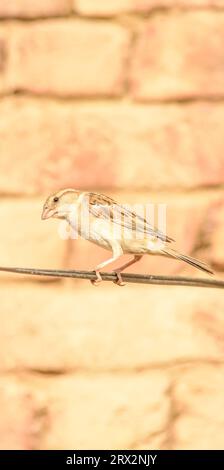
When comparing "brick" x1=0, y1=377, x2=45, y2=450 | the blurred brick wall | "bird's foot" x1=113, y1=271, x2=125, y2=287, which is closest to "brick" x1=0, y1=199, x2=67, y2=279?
the blurred brick wall

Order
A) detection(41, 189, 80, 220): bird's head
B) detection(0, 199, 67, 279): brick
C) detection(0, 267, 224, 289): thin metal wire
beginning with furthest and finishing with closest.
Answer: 1. detection(0, 199, 67, 279): brick
2. detection(41, 189, 80, 220): bird's head
3. detection(0, 267, 224, 289): thin metal wire

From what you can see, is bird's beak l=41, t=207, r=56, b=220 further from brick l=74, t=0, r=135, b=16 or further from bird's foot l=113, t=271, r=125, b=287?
brick l=74, t=0, r=135, b=16

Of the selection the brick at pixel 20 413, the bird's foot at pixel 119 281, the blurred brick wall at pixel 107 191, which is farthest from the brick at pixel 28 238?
the bird's foot at pixel 119 281

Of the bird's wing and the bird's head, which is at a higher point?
the bird's wing

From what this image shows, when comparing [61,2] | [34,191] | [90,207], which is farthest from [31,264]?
[61,2]

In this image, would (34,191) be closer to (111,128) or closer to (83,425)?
(111,128)

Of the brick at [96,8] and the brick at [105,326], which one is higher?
the brick at [96,8]

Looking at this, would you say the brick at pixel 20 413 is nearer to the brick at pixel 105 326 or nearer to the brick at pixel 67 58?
the brick at pixel 105 326

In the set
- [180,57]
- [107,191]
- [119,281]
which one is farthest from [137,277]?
[180,57]
